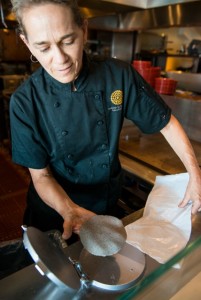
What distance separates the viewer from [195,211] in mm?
882

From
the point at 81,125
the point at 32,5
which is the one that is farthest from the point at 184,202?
the point at 32,5

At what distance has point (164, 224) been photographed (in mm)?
843

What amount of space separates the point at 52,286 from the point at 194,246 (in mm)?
353

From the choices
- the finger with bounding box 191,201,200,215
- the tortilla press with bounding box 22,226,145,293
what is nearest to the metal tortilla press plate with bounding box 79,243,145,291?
the tortilla press with bounding box 22,226,145,293

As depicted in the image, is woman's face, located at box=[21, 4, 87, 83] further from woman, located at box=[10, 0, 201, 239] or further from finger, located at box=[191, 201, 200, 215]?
finger, located at box=[191, 201, 200, 215]

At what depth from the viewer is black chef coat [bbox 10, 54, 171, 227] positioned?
1.00 metres

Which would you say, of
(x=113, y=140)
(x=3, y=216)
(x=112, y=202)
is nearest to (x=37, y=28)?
(x=113, y=140)

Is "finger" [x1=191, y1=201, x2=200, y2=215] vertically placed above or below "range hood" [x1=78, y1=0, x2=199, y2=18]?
below

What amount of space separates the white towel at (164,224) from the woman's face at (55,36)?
56 cm

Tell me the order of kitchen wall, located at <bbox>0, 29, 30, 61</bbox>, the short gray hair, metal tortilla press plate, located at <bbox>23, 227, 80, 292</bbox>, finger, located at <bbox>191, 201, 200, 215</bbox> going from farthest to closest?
1. kitchen wall, located at <bbox>0, 29, 30, 61</bbox>
2. finger, located at <bbox>191, 201, 200, 215</bbox>
3. the short gray hair
4. metal tortilla press plate, located at <bbox>23, 227, 80, 292</bbox>

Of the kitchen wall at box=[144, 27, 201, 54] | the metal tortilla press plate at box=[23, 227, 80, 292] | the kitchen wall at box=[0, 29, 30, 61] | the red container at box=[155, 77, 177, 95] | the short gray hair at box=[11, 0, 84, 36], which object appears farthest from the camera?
the kitchen wall at box=[144, 27, 201, 54]

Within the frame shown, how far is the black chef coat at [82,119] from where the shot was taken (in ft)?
3.29

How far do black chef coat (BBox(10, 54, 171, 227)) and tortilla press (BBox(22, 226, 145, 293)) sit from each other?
42 centimetres

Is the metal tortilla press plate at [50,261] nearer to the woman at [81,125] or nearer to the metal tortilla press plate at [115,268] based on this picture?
the metal tortilla press plate at [115,268]
